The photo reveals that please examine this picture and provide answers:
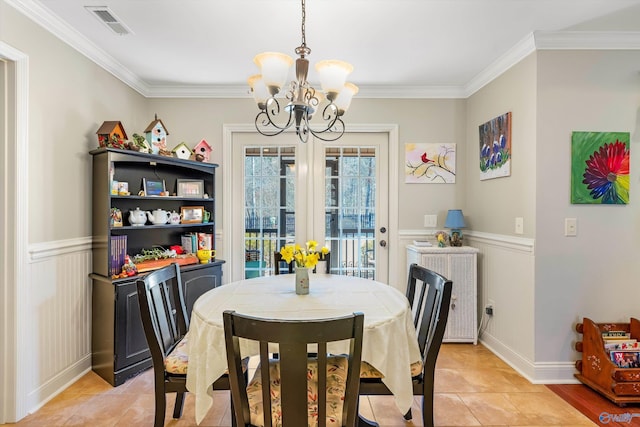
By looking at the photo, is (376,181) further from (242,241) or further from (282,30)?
(282,30)

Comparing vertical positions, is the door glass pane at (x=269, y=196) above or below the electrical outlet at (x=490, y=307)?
above

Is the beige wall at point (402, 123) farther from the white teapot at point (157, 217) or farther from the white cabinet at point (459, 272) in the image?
the white teapot at point (157, 217)

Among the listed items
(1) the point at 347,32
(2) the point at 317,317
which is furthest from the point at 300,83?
(2) the point at 317,317

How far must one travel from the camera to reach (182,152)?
128 inches

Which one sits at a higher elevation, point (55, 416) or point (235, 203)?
point (235, 203)

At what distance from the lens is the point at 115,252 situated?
102 inches

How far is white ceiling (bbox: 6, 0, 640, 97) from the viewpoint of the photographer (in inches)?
85.2

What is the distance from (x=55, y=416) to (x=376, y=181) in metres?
3.11

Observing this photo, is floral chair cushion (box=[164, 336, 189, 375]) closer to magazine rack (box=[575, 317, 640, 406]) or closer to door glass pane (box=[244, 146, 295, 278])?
door glass pane (box=[244, 146, 295, 278])

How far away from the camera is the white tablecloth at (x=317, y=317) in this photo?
148 centimetres

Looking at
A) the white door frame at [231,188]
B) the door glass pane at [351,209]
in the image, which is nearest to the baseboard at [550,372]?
the white door frame at [231,188]

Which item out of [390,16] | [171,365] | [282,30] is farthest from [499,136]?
[171,365]

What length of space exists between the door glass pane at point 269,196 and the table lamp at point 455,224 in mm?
1549

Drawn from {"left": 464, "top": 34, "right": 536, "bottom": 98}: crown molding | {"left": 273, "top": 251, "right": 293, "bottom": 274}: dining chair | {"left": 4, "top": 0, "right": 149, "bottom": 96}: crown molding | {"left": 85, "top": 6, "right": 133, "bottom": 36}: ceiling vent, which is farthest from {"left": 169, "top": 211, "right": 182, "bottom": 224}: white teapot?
{"left": 464, "top": 34, "right": 536, "bottom": 98}: crown molding
